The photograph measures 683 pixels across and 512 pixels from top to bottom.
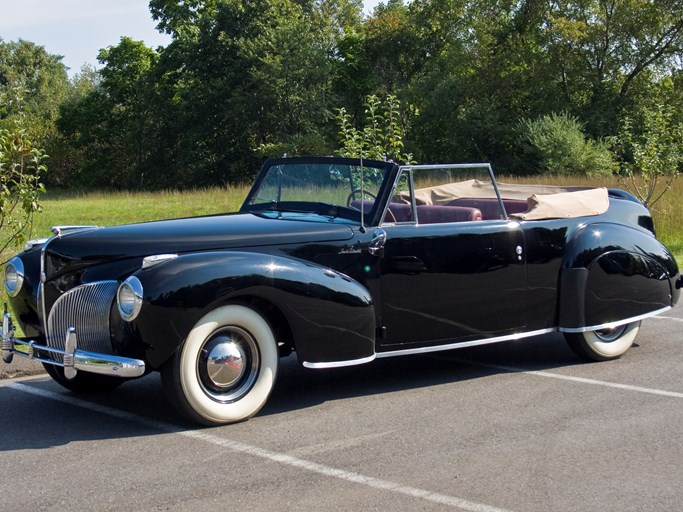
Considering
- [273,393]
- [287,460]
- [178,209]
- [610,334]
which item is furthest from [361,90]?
[287,460]

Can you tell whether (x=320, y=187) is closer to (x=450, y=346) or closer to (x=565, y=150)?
(x=450, y=346)

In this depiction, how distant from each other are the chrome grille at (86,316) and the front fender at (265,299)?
27 cm

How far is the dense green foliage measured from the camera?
42.8 m

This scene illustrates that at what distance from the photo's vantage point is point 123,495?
4.04 m

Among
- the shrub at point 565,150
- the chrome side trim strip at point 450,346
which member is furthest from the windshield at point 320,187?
the shrub at point 565,150

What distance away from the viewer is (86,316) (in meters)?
5.12

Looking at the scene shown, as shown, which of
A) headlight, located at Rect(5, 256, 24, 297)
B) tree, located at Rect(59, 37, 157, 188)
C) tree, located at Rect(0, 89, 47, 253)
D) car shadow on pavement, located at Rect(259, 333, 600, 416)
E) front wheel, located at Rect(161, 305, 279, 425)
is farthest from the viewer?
tree, located at Rect(59, 37, 157, 188)

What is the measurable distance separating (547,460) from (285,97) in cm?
4223

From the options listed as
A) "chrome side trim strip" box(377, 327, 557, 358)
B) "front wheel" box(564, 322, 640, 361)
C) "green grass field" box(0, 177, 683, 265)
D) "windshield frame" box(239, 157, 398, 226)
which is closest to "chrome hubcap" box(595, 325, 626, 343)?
"front wheel" box(564, 322, 640, 361)

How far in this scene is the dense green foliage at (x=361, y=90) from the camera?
42.8 m

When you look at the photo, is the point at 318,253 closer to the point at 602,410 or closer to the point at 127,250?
the point at 127,250

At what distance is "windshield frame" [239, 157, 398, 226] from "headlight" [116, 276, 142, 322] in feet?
5.52

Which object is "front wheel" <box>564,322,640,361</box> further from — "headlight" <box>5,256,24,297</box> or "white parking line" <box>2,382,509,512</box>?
"headlight" <box>5,256,24,297</box>

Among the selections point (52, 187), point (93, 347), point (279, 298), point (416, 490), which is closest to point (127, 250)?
point (93, 347)
